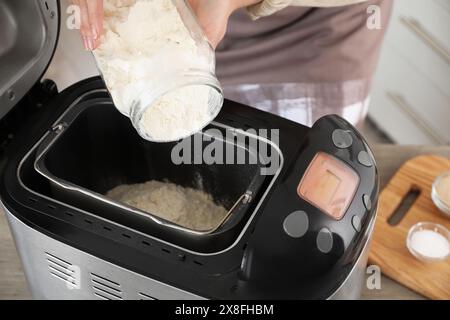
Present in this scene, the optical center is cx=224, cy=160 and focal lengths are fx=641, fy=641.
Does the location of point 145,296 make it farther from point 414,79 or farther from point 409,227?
point 414,79

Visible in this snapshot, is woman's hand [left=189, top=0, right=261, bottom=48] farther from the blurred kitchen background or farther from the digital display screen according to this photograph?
the blurred kitchen background

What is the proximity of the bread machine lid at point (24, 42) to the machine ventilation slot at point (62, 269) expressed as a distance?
162 mm

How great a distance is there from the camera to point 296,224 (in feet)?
1.86

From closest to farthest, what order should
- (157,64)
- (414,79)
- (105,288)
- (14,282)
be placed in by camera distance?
(157,64)
(105,288)
(14,282)
(414,79)

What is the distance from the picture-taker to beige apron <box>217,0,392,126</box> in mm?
1006

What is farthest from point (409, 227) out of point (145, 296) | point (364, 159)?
point (145, 296)

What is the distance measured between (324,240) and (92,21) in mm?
278

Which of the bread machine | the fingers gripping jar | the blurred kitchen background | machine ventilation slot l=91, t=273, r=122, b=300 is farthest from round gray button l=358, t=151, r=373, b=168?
the blurred kitchen background

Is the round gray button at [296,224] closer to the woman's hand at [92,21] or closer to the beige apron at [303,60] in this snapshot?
the woman's hand at [92,21]

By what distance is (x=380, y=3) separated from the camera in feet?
3.36

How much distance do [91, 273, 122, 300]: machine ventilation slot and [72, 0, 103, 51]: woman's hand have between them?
0.23 m

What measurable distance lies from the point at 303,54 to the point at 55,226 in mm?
561

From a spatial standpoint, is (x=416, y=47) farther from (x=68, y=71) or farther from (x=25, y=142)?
(x=25, y=142)
